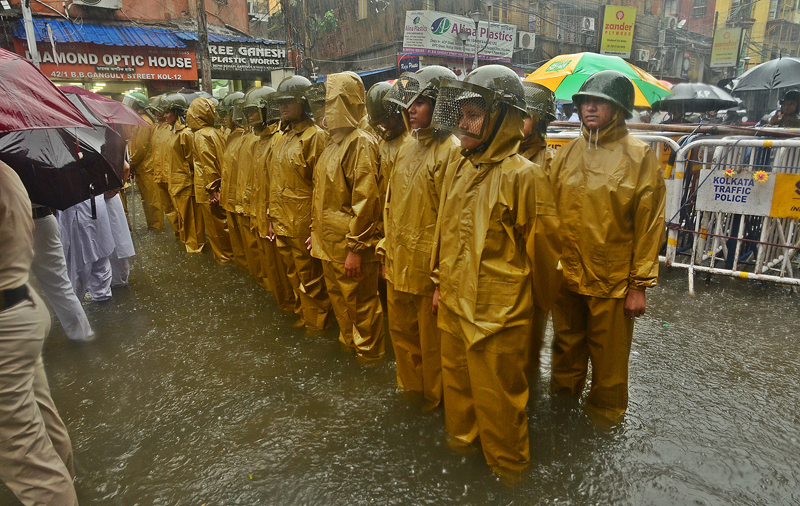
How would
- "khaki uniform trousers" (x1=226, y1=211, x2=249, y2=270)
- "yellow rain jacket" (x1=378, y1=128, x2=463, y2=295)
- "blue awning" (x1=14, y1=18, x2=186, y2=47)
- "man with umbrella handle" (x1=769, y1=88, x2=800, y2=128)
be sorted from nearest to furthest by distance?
"yellow rain jacket" (x1=378, y1=128, x2=463, y2=295) → "khaki uniform trousers" (x1=226, y1=211, x2=249, y2=270) → "man with umbrella handle" (x1=769, y1=88, x2=800, y2=128) → "blue awning" (x1=14, y1=18, x2=186, y2=47)

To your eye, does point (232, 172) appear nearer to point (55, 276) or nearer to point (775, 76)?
point (55, 276)

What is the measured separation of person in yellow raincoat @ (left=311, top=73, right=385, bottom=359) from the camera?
3.55 metres

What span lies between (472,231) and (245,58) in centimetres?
1682

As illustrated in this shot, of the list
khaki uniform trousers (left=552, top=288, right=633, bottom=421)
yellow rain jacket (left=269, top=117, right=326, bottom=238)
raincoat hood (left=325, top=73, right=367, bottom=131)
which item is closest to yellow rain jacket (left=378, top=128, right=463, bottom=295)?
raincoat hood (left=325, top=73, right=367, bottom=131)

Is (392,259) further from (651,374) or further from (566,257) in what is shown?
(651,374)

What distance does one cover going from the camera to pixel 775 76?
27.9 feet

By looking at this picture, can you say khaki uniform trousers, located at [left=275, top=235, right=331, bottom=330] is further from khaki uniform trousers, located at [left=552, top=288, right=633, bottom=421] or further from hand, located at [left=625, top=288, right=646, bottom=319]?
hand, located at [left=625, top=288, right=646, bottom=319]

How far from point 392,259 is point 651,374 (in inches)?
85.2

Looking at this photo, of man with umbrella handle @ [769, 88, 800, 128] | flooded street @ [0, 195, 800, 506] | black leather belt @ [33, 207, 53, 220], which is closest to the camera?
flooded street @ [0, 195, 800, 506]

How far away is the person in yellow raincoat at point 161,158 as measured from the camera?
7831 mm

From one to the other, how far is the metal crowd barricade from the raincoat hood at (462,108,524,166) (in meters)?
3.81

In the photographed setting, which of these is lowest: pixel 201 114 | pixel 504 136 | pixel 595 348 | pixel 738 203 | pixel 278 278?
pixel 278 278

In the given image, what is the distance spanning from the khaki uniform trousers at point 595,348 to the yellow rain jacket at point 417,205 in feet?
3.00

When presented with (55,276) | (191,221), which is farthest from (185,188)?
(55,276)
